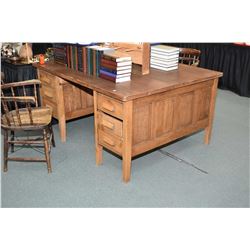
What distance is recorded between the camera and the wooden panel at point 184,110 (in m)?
2.52

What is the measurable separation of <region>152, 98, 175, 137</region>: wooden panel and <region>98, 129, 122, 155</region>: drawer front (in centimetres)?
32

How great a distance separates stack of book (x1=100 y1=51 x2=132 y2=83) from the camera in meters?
2.29

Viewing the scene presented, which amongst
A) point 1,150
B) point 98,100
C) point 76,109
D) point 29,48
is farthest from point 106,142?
point 29,48

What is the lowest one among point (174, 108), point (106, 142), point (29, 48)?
point (106, 142)

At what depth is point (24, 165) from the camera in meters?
2.60

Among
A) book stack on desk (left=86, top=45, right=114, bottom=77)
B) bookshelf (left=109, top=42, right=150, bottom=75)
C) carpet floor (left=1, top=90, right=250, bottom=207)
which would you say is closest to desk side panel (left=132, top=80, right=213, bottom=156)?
carpet floor (left=1, top=90, right=250, bottom=207)

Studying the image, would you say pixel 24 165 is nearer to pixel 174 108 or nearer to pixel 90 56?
pixel 90 56

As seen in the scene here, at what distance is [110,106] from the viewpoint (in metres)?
2.23

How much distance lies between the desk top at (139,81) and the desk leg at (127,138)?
0.26 feet

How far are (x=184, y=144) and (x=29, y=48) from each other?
1896mm

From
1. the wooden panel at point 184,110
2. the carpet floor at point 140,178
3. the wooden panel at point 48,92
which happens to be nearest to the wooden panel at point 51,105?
the wooden panel at point 48,92

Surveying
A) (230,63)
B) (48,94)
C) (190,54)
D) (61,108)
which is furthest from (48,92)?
(230,63)

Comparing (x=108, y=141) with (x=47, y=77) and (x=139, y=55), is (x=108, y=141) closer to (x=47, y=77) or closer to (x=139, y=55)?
(x=139, y=55)

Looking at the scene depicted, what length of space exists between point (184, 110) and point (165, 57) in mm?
500
